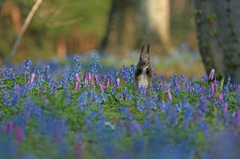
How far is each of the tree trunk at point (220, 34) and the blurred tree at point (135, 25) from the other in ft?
17.9

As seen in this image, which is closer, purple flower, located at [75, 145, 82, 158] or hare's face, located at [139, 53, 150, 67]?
purple flower, located at [75, 145, 82, 158]

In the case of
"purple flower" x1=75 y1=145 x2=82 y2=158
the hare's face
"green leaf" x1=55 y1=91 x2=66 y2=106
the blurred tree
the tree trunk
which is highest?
the blurred tree

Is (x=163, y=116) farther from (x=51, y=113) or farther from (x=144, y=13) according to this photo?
(x=144, y=13)

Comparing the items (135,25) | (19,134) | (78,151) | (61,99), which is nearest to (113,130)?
(61,99)

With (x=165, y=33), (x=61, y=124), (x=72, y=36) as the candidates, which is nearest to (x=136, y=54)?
(x=165, y=33)

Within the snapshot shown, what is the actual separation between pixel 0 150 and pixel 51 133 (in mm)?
456

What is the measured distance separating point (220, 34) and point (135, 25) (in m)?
6.20

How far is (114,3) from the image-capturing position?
12.1 meters

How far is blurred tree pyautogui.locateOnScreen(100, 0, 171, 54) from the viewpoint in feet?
37.9

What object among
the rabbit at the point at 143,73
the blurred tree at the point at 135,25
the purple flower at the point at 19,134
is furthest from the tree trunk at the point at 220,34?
the blurred tree at the point at 135,25

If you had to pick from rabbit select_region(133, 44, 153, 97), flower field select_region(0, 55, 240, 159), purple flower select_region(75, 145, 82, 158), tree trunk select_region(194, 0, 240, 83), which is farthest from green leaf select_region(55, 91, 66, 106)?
tree trunk select_region(194, 0, 240, 83)

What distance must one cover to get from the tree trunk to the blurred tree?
17.9 feet

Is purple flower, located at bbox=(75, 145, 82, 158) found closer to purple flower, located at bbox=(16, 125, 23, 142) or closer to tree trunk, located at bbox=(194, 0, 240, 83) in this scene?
purple flower, located at bbox=(16, 125, 23, 142)

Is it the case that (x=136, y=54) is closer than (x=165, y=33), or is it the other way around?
(x=136, y=54)
